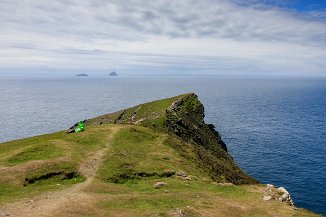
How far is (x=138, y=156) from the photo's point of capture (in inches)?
2383

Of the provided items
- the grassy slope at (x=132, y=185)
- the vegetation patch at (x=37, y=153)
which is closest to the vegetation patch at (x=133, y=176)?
the grassy slope at (x=132, y=185)

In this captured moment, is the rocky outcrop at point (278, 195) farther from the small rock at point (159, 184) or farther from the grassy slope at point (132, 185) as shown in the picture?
the small rock at point (159, 184)

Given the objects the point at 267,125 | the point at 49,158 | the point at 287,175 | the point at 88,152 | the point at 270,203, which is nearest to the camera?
the point at 270,203

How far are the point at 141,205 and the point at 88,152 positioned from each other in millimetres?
23628

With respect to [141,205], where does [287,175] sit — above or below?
below

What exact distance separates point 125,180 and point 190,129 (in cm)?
5502

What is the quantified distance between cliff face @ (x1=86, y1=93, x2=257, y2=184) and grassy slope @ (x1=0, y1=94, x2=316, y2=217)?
5.55 m

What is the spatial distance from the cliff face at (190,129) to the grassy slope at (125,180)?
219 inches

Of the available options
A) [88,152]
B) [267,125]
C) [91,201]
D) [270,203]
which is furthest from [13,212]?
[267,125]

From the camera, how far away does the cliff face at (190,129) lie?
76294 mm

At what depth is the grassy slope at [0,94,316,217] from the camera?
3816 centimetres

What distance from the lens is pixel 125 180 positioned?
168 feet

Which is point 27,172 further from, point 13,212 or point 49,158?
point 13,212

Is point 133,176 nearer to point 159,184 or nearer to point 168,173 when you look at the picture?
point 159,184
